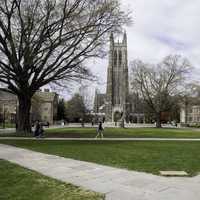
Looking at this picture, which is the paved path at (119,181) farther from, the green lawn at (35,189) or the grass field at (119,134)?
the grass field at (119,134)

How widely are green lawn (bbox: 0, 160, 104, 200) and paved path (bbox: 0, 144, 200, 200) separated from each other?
1.27 feet

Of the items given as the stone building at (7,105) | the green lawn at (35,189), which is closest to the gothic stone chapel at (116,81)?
the stone building at (7,105)

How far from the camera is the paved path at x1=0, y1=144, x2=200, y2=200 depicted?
801 centimetres

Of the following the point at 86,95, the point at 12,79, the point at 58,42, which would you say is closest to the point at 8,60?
the point at 12,79

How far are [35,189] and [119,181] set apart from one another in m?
2.26

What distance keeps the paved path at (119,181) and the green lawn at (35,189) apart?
1.27 feet

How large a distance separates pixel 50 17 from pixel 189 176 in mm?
24049

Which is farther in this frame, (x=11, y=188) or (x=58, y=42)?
(x=58, y=42)

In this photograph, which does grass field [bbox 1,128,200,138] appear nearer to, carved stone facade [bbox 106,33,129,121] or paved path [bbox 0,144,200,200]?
paved path [bbox 0,144,200,200]

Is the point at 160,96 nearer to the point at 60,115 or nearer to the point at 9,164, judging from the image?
the point at 60,115

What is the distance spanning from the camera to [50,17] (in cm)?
3147

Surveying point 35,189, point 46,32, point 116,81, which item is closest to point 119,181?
point 35,189

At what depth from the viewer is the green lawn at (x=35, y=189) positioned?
308 inches

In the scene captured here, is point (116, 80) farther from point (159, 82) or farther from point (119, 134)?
point (119, 134)
